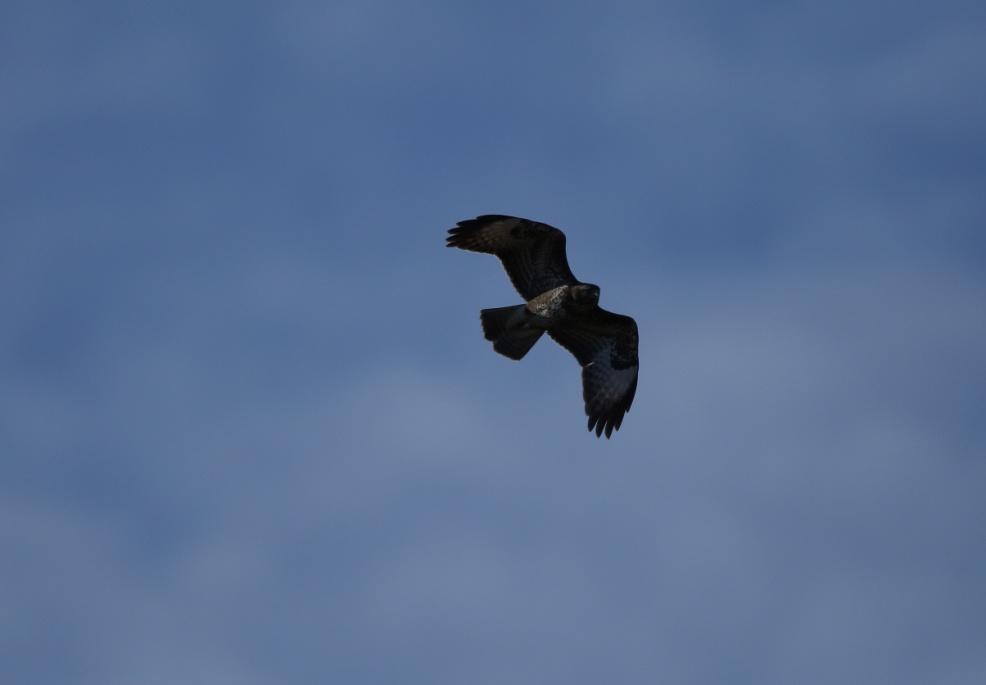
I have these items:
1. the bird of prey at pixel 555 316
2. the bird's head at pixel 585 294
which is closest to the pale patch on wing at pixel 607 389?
the bird of prey at pixel 555 316

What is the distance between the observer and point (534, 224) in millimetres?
15844

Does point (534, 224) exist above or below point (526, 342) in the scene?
above

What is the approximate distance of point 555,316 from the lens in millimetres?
16094

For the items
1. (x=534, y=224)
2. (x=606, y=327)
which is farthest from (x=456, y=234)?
(x=606, y=327)

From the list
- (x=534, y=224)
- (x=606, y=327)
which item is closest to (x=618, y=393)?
(x=606, y=327)

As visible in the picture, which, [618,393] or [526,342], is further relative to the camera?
[618,393]

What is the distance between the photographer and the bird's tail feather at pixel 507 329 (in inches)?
627

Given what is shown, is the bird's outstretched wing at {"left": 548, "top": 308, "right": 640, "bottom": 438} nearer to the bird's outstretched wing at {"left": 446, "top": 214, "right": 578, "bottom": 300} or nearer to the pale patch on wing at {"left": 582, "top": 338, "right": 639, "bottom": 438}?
the pale patch on wing at {"left": 582, "top": 338, "right": 639, "bottom": 438}

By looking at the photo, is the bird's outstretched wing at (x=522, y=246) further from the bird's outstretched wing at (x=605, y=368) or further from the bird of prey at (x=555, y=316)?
the bird's outstretched wing at (x=605, y=368)

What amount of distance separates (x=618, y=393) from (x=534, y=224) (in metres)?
2.75

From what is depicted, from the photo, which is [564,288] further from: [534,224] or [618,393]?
[618,393]

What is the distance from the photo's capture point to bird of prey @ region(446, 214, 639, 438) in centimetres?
1593

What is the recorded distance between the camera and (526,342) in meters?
16.1

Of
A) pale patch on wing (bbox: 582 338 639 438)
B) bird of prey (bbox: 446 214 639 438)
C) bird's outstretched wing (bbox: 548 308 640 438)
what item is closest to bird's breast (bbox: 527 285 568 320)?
bird of prey (bbox: 446 214 639 438)
